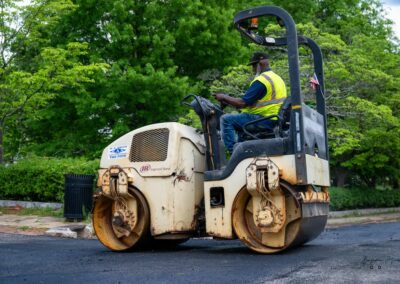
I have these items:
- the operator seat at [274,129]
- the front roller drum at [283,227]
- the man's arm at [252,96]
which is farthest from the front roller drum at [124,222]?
the man's arm at [252,96]

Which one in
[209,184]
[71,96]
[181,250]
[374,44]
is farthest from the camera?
[374,44]

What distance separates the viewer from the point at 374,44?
87.7 feet

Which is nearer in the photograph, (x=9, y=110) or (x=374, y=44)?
(x=9, y=110)

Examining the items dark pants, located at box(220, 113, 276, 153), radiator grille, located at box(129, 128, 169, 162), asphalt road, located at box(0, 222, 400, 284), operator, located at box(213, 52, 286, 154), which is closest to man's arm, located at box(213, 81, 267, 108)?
operator, located at box(213, 52, 286, 154)

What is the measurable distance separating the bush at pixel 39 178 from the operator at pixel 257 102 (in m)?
8.90

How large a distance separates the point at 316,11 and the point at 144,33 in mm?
13241

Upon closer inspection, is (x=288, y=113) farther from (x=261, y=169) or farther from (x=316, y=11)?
(x=316, y=11)

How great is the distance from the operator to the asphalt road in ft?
5.03

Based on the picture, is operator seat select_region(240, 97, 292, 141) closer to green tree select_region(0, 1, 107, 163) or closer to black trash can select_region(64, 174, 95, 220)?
black trash can select_region(64, 174, 95, 220)

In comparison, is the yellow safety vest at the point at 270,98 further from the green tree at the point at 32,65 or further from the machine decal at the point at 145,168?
the green tree at the point at 32,65

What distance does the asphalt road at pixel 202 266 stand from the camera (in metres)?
5.45

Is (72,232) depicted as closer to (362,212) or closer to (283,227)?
(283,227)

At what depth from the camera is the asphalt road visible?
5.45 m

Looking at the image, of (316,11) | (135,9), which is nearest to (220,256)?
(135,9)
